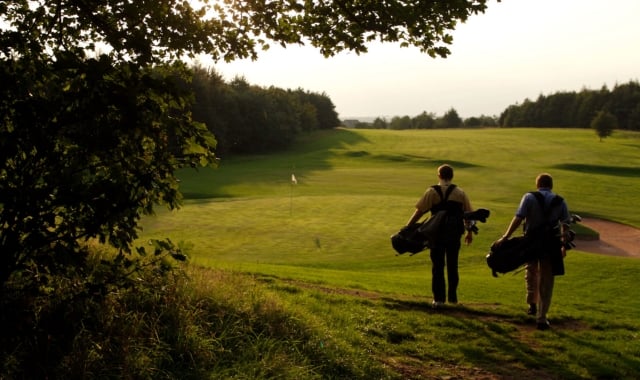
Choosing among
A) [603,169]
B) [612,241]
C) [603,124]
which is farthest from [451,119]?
[612,241]

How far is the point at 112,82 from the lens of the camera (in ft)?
13.0

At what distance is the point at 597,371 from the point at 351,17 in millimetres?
4855

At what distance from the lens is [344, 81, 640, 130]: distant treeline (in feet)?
392

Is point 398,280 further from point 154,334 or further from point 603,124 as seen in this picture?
point 603,124

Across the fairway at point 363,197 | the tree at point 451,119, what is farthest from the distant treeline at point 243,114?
the tree at point 451,119

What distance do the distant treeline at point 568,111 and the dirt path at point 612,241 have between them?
86509 millimetres

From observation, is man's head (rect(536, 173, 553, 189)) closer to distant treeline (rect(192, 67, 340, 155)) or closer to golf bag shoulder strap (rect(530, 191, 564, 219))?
golf bag shoulder strap (rect(530, 191, 564, 219))

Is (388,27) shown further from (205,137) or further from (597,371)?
(597,371)

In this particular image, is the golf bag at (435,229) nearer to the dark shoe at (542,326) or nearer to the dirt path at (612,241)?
the dark shoe at (542,326)

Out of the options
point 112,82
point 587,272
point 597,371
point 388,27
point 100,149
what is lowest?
point 587,272

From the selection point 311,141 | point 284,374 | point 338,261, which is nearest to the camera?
point 284,374

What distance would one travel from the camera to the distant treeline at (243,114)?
72.4 metres

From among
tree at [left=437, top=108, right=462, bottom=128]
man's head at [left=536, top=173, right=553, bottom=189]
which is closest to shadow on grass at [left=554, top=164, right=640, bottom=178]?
man's head at [left=536, top=173, right=553, bottom=189]

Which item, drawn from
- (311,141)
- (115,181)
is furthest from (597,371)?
(311,141)
